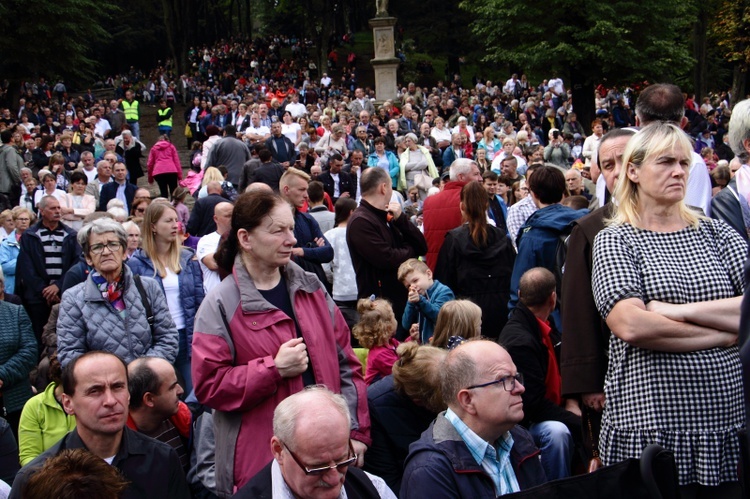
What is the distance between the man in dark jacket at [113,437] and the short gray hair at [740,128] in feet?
9.51

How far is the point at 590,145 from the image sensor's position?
17047 mm

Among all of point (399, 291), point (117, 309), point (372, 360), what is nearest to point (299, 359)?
point (372, 360)

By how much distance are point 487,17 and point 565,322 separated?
29329 mm

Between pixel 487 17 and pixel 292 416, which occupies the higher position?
pixel 487 17

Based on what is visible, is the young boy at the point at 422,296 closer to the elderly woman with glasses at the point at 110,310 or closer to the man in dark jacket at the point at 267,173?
the elderly woman with glasses at the point at 110,310

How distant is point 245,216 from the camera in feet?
13.7

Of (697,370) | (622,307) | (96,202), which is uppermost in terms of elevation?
(622,307)

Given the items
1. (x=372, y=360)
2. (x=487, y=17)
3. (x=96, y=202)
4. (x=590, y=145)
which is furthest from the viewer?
(x=487, y=17)

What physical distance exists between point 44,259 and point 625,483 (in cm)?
790

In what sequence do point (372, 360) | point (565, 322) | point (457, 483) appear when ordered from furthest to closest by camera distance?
1. point (372, 360)
2. point (565, 322)
3. point (457, 483)

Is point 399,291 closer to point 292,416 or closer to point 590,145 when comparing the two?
point 292,416

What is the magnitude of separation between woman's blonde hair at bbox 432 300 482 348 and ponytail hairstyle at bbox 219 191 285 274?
5.42 ft

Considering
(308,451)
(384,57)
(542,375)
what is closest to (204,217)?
(542,375)

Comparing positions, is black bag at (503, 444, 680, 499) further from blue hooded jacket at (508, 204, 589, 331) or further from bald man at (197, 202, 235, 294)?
bald man at (197, 202, 235, 294)
